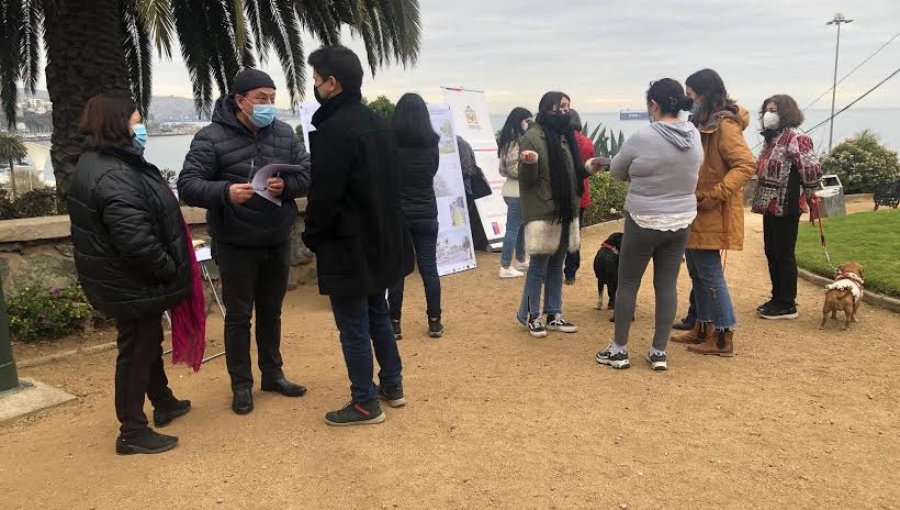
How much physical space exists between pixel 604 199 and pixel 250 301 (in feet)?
25.2

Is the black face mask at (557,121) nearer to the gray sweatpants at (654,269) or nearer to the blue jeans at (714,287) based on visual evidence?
the gray sweatpants at (654,269)

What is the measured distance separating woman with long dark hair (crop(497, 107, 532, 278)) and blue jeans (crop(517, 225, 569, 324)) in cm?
188

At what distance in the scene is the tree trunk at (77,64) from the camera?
5891mm

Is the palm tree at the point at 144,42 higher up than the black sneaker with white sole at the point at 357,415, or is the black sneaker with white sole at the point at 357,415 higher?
the palm tree at the point at 144,42

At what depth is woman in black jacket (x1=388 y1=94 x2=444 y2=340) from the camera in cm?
471

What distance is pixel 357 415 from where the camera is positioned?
3332 millimetres

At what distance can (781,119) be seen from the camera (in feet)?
16.5

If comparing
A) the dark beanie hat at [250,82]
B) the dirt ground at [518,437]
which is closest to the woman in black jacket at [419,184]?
the dirt ground at [518,437]

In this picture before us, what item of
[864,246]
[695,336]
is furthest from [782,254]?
[864,246]

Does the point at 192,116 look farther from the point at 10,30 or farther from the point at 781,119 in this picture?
the point at 781,119

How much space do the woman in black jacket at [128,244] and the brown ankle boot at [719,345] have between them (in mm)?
3375

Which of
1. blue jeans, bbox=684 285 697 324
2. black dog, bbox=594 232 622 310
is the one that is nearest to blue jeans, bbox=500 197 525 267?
black dog, bbox=594 232 622 310

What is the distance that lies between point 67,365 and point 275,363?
5.79 ft

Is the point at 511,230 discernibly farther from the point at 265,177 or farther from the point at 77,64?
the point at 77,64
